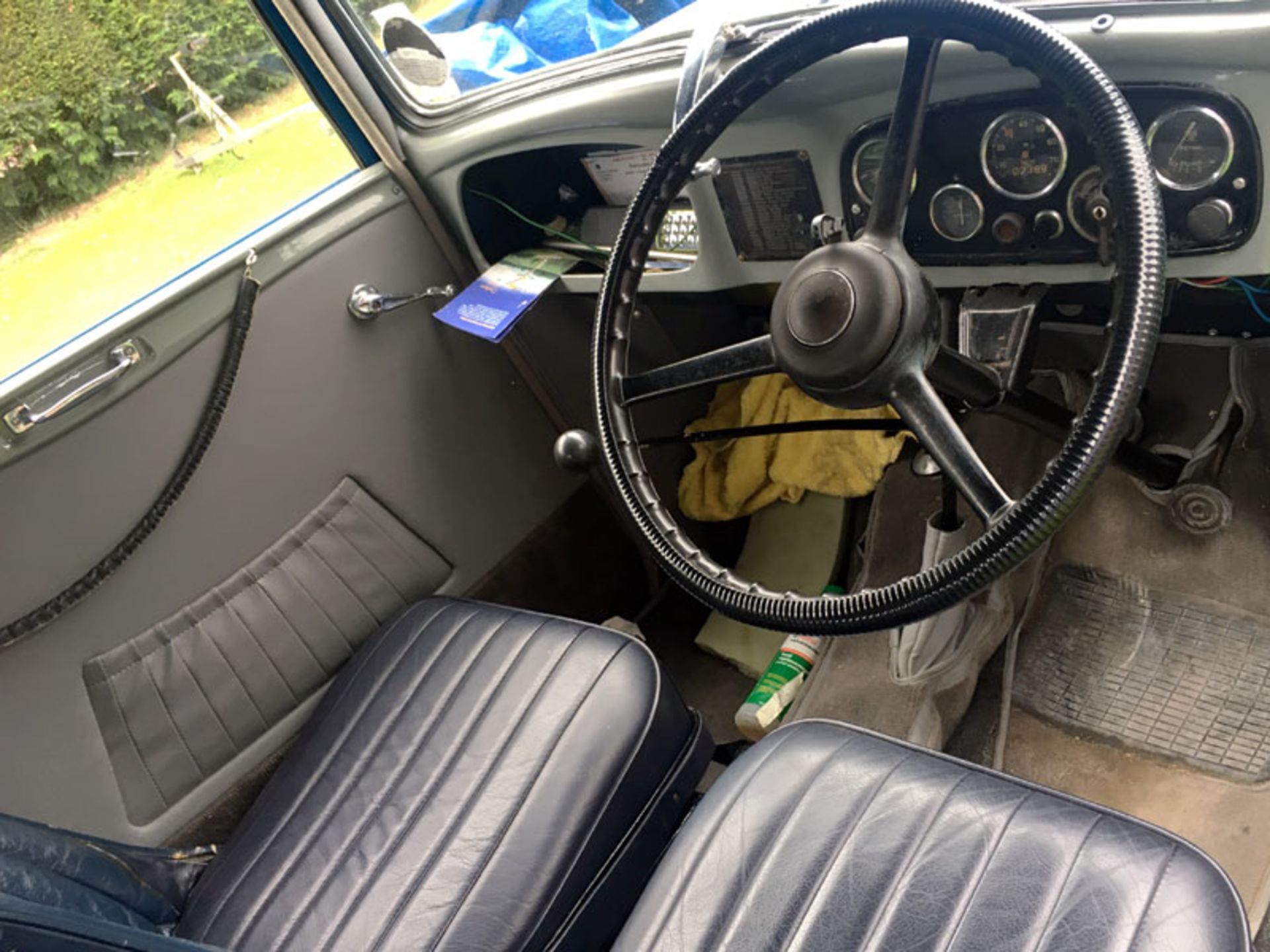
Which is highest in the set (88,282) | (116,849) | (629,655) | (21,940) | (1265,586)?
(88,282)

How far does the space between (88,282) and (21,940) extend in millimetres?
988

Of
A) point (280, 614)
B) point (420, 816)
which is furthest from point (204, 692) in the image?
point (420, 816)

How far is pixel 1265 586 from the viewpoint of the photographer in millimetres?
1427

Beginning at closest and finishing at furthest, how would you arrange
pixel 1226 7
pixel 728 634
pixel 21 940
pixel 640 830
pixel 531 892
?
1. pixel 21 940
2. pixel 1226 7
3. pixel 531 892
4. pixel 640 830
5. pixel 728 634

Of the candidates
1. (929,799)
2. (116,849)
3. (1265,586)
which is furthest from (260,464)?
(1265,586)

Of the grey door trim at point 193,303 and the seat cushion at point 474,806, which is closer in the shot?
the seat cushion at point 474,806

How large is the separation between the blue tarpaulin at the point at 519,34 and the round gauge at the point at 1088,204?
0.81 meters

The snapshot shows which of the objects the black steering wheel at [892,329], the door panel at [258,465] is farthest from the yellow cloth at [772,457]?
the black steering wheel at [892,329]

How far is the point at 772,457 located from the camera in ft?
6.18

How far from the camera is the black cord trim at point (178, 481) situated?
1.36m

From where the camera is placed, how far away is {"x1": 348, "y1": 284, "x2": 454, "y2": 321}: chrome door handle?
5.33ft

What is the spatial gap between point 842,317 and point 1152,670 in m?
0.90

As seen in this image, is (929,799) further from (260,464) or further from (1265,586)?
(260,464)

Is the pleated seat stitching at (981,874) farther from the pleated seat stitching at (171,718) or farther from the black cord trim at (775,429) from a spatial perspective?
the pleated seat stitching at (171,718)
